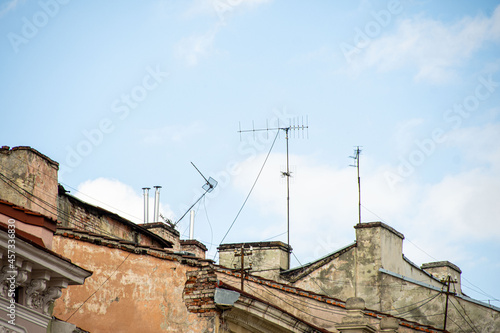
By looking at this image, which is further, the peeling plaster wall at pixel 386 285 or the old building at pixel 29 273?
the peeling plaster wall at pixel 386 285

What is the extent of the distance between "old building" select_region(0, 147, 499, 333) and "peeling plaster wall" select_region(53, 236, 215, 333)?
0.02 m

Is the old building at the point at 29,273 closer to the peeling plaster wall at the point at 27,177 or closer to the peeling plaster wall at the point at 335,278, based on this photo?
the peeling plaster wall at the point at 27,177

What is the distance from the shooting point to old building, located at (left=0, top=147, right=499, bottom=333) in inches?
602

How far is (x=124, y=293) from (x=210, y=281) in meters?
1.88

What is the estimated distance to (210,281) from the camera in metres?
15.0

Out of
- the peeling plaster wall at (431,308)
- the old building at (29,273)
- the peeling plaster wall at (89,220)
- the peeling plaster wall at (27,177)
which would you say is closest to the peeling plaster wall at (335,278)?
the peeling plaster wall at (431,308)

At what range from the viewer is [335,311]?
2070cm

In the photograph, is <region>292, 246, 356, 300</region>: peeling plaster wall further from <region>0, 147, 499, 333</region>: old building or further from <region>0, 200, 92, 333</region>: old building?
<region>0, 200, 92, 333</region>: old building

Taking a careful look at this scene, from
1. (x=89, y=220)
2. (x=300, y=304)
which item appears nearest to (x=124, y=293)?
(x=89, y=220)

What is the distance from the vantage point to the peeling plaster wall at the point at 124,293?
50.4ft

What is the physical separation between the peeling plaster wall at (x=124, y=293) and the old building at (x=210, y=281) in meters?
0.02

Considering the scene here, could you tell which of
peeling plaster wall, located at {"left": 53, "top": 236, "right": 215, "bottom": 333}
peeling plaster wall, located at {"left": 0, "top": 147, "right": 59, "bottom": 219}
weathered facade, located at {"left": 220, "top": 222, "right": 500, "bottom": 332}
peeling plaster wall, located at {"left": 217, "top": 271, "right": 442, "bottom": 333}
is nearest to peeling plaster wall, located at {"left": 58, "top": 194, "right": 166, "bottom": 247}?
peeling plaster wall, located at {"left": 0, "top": 147, "right": 59, "bottom": 219}

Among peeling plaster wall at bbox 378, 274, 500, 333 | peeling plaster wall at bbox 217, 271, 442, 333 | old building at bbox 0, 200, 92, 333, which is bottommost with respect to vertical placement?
old building at bbox 0, 200, 92, 333

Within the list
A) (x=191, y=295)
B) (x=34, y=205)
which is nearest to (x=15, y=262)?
(x=191, y=295)
